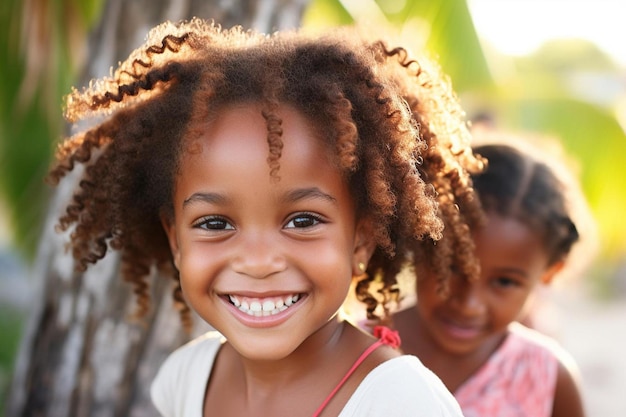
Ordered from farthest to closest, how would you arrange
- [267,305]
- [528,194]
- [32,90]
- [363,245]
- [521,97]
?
1. [521,97]
2. [32,90]
3. [528,194]
4. [363,245]
5. [267,305]

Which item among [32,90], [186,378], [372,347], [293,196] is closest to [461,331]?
[372,347]

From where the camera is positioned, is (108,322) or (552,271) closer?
(552,271)

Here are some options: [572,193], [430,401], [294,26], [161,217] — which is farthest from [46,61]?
[430,401]

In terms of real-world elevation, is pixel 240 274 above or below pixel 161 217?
below

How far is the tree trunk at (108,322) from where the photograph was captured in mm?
3209

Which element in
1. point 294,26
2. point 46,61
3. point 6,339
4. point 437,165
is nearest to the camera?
point 437,165

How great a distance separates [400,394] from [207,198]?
63cm

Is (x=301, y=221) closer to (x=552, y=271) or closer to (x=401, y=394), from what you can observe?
(x=401, y=394)

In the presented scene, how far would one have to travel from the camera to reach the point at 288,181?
1.89 m

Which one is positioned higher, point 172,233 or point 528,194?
point 528,194

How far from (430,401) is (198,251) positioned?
25.3 inches

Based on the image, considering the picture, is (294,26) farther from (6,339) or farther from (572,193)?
(6,339)

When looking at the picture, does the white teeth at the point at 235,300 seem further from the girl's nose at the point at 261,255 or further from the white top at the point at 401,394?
the white top at the point at 401,394

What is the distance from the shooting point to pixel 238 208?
74.9 inches
